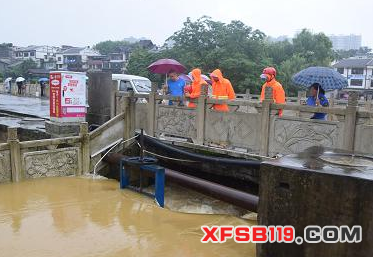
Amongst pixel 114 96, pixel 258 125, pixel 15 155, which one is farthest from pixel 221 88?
pixel 15 155

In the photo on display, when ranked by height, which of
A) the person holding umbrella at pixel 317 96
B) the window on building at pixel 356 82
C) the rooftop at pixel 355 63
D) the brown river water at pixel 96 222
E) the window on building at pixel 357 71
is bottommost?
the brown river water at pixel 96 222

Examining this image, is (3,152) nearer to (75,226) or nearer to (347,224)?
(75,226)

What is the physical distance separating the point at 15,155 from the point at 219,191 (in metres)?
3.89

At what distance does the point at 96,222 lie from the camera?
18.9 feet

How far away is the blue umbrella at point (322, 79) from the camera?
7082mm

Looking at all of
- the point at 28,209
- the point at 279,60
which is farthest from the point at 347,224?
the point at 279,60

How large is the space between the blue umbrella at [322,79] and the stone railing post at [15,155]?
5347 mm

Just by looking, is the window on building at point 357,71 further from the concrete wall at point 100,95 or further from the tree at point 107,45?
the concrete wall at point 100,95

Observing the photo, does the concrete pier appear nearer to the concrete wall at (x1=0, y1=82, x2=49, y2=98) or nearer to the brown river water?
the brown river water

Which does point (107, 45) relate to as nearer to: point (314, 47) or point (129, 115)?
point (314, 47)

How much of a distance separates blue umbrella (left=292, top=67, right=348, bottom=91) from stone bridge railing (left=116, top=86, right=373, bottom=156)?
0.62m

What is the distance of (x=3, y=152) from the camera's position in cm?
724

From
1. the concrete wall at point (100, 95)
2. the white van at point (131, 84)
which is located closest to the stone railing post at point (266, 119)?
the concrete wall at point (100, 95)

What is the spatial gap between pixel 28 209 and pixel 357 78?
55.6 meters
